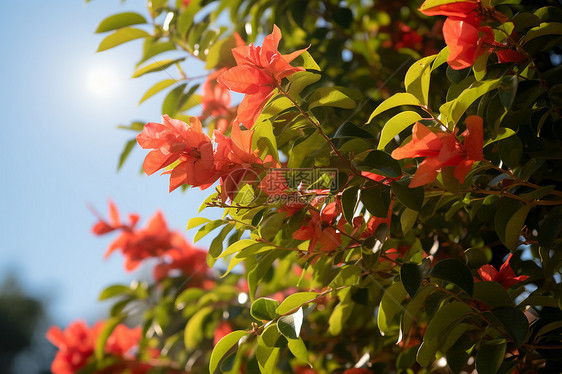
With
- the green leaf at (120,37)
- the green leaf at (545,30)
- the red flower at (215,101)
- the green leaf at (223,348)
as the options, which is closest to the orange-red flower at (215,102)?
the red flower at (215,101)

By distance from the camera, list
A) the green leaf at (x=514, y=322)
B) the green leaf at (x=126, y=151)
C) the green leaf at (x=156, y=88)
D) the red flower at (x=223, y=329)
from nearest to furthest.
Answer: the green leaf at (x=514, y=322), the green leaf at (x=156, y=88), the green leaf at (x=126, y=151), the red flower at (x=223, y=329)

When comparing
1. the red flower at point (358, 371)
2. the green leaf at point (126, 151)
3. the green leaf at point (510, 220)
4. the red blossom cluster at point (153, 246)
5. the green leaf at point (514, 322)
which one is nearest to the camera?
the green leaf at point (514, 322)

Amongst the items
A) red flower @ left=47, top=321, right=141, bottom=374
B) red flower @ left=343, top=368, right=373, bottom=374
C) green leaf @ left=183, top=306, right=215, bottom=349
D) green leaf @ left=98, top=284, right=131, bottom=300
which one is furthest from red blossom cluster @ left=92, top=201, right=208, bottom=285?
red flower @ left=343, top=368, right=373, bottom=374

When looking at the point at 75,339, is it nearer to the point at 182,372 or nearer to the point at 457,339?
the point at 182,372

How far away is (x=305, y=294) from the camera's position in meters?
0.62

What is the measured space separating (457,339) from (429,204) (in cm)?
18

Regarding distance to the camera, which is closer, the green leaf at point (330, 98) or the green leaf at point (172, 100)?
the green leaf at point (330, 98)

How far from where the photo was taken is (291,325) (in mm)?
538

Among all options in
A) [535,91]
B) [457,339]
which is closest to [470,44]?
[535,91]

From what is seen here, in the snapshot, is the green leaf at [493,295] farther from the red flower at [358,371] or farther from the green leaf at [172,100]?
the green leaf at [172,100]

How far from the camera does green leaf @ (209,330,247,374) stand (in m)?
0.62

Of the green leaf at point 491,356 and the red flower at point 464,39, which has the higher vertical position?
the red flower at point 464,39

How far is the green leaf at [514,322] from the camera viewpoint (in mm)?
462

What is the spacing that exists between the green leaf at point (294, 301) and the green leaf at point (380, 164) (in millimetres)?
203
